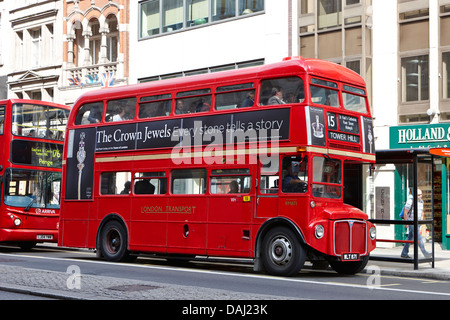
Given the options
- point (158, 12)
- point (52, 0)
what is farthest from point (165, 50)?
point (52, 0)

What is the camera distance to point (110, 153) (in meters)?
19.6

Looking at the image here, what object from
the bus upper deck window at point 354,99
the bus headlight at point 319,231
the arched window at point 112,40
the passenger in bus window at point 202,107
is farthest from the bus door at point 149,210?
the arched window at point 112,40

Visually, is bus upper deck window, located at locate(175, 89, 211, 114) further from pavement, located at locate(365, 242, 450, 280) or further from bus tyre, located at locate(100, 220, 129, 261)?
pavement, located at locate(365, 242, 450, 280)

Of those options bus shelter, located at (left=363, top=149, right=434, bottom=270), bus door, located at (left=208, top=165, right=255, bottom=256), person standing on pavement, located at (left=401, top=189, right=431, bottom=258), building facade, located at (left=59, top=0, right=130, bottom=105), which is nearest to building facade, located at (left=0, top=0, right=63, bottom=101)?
building facade, located at (left=59, top=0, right=130, bottom=105)

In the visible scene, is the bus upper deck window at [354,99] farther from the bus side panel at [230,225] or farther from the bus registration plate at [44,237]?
the bus registration plate at [44,237]

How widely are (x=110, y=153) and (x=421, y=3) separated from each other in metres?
11.5

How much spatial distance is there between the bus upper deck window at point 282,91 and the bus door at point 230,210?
148cm

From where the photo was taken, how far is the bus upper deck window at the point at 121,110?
19.3m

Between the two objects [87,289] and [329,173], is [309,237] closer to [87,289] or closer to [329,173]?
[329,173]

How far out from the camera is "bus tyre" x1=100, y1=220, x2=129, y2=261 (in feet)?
63.2

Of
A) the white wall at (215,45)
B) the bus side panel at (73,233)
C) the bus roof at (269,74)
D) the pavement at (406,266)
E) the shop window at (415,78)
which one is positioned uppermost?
the white wall at (215,45)

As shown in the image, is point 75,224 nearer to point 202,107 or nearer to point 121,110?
point 121,110

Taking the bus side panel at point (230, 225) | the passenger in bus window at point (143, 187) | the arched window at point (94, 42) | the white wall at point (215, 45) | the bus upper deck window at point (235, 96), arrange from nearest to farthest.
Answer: the bus side panel at point (230, 225)
the bus upper deck window at point (235, 96)
the passenger in bus window at point (143, 187)
the white wall at point (215, 45)
the arched window at point (94, 42)

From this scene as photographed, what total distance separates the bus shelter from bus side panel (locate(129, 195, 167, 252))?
483cm
